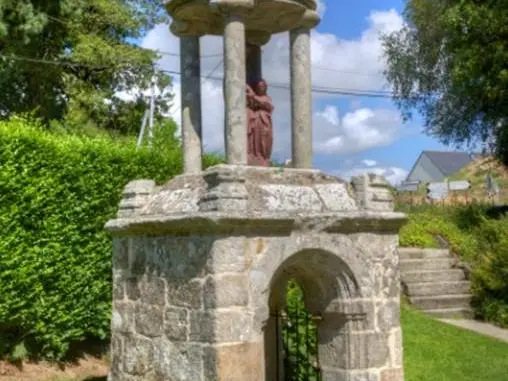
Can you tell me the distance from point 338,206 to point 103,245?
498 centimetres

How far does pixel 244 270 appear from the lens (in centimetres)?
544

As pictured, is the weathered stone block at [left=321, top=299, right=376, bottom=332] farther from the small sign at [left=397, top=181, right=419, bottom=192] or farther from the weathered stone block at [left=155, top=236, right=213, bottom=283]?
the small sign at [left=397, top=181, right=419, bottom=192]

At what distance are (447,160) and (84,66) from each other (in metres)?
47.3

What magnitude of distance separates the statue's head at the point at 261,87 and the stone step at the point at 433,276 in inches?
352

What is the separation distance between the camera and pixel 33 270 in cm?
927

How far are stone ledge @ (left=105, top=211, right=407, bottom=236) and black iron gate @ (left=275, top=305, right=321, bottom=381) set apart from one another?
57.6 inches

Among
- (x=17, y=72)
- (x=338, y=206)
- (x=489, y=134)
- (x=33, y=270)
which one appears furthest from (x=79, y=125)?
(x=489, y=134)

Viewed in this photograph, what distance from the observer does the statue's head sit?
6.79 meters

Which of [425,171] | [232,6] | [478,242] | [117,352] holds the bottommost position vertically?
[117,352]

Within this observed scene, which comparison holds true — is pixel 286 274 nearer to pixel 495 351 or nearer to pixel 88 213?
pixel 88 213

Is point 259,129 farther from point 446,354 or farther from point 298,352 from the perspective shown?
point 446,354

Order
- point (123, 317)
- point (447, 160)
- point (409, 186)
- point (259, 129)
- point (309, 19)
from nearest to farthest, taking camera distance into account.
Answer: point (123, 317)
point (259, 129)
point (309, 19)
point (409, 186)
point (447, 160)

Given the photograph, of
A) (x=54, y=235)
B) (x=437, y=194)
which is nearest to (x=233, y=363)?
(x=54, y=235)

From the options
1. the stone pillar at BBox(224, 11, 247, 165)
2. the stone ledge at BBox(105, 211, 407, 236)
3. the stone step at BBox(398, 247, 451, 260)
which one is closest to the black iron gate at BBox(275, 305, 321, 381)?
the stone ledge at BBox(105, 211, 407, 236)
